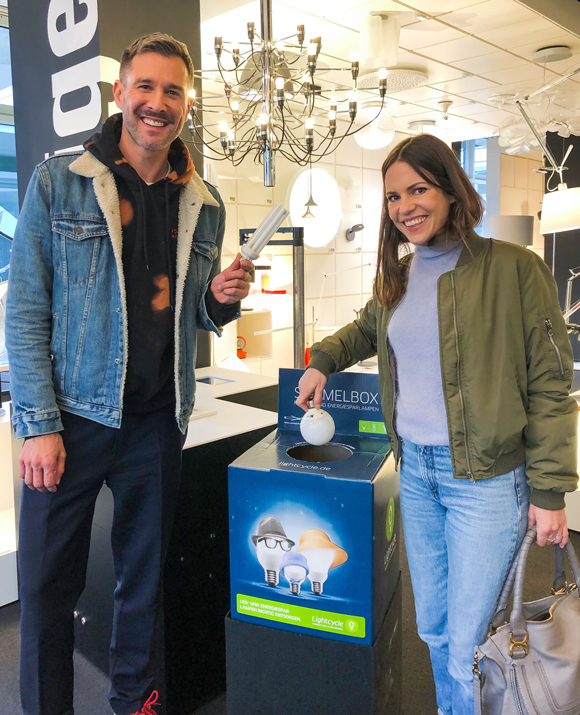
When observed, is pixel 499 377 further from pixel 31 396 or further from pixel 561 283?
pixel 561 283

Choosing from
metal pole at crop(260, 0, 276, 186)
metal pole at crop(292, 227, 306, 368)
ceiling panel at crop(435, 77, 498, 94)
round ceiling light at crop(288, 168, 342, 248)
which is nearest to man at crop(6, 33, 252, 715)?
metal pole at crop(292, 227, 306, 368)

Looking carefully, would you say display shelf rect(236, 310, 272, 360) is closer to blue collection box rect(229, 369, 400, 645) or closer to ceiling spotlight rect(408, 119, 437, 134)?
ceiling spotlight rect(408, 119, 437, 134)

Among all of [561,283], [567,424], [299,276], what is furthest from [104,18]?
[561,283]

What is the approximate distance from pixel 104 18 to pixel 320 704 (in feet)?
7.45

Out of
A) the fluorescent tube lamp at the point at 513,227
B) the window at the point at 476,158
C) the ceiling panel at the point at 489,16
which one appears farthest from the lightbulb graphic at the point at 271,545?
the window at the point at 476,158

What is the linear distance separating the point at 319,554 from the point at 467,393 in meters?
0.47

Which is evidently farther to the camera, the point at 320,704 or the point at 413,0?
the point at 413,0

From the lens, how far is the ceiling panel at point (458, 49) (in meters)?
4.30

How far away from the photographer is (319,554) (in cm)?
128

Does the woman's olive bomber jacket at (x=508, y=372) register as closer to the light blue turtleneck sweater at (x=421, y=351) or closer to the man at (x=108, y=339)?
the light blue turtleneck sweater at (x=421, y=351)

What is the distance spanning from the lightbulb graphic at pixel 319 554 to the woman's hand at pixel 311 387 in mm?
291

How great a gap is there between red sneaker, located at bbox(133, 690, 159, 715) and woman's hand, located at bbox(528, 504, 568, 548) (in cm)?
108

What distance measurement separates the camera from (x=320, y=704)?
54.2 inches

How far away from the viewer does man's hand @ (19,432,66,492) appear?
4.07ft
